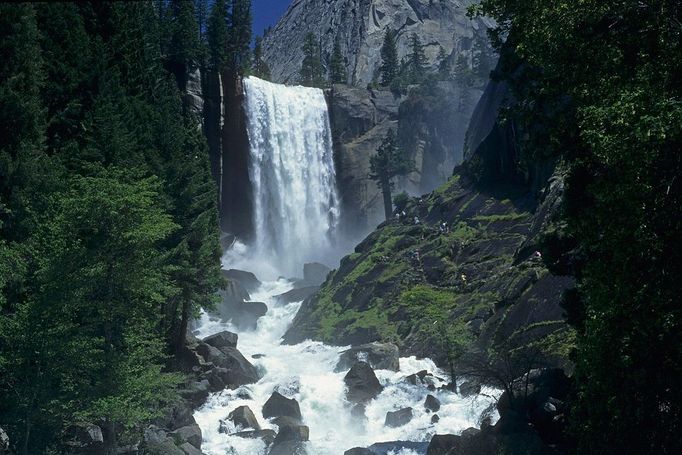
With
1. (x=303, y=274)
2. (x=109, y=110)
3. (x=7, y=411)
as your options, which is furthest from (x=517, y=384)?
(x=303, y=274)

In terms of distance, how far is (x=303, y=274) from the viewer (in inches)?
2766

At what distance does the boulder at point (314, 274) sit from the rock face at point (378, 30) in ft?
199

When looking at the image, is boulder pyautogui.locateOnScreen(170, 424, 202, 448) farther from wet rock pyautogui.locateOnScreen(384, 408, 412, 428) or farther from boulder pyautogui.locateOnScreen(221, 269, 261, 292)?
boulder pyautogui.locateOnScreen(221, 269, 261, 292)

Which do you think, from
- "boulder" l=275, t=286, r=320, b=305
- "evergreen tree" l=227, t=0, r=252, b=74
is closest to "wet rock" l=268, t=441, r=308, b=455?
"boulder" l=275, t=286, r=320, b=305

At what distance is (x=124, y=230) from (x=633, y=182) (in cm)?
1655

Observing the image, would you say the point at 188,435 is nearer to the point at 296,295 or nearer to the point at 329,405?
the point at 329,405

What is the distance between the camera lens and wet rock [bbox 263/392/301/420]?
3228 centimetres

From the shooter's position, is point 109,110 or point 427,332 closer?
point 109,110

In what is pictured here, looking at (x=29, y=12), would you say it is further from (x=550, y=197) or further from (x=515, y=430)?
(x=550, y=197)

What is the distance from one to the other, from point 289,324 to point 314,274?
12.6 metres

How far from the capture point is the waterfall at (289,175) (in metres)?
73.0

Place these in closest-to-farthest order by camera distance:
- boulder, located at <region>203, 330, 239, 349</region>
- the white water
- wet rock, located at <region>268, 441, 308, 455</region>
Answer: wet rock, located at <region>268, 441, 308, 455</region>, the white water, boulder, located at <region>203, 330, 239, 349</region>

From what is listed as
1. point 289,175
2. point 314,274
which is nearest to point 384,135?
point 289,175

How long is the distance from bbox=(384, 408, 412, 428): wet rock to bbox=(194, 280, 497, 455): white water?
0.91 feet
